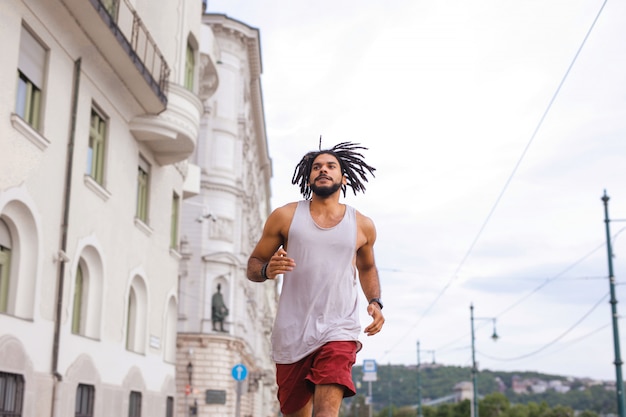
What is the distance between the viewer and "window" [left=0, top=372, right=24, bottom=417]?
13.1 metres

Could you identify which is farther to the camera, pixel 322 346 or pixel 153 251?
pixel 153 251

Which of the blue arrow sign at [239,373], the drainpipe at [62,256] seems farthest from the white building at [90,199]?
the blue arrow sign at [239,373]

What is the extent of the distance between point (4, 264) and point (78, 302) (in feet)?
12.6

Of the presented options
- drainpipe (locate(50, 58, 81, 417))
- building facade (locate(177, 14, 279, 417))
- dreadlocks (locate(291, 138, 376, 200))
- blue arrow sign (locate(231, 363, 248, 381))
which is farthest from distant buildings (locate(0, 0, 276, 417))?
Result: building facade (locate(177, 14, 279, 417))

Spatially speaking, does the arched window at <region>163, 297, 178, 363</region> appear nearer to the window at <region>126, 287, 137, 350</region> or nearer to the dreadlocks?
the window at <region>126, 287, 137, 350</region>

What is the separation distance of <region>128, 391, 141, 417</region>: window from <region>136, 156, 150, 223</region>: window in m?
4.23

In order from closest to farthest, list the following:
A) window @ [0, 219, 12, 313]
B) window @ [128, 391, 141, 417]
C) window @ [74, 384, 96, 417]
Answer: window @ [0, 219, 12, 313]
window @ [74, 384, 96, 417]
window @ [128, 391, 141, 417]

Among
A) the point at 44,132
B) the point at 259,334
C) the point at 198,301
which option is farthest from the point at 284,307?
the point at 259,334

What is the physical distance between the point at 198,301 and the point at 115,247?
23385mm

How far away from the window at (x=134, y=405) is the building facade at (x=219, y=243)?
16642 mm

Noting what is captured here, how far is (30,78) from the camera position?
14.3 m

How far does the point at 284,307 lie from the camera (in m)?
5.41

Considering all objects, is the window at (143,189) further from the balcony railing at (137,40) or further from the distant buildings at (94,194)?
the balcony railing at (137,40)

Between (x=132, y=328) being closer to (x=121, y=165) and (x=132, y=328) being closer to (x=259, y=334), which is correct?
(x=121, y=165)
